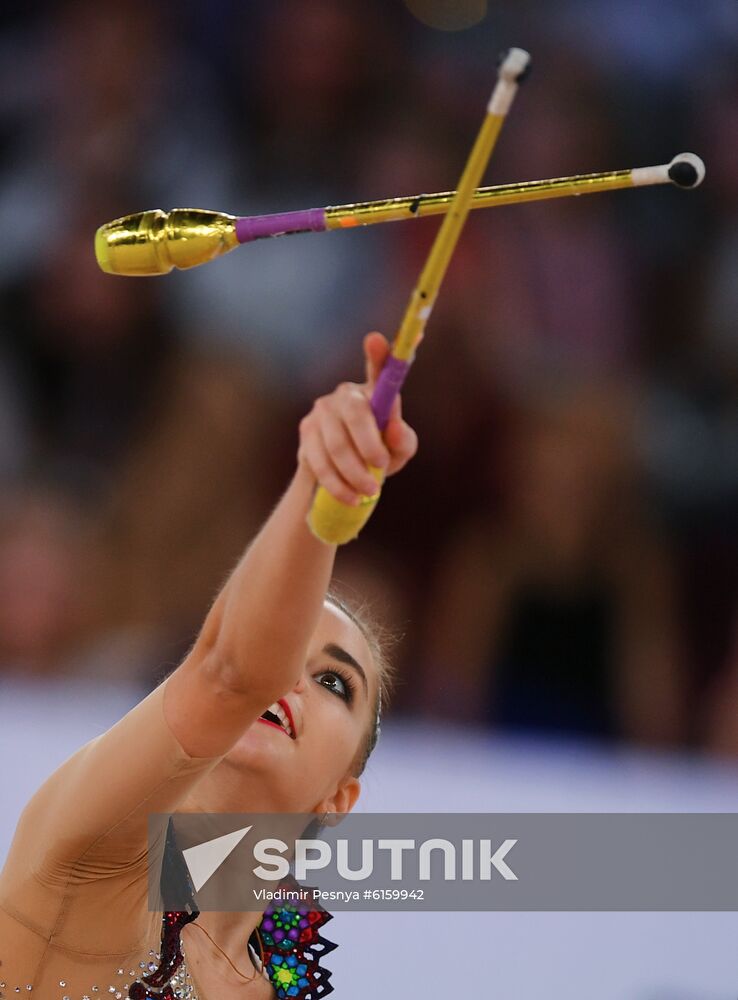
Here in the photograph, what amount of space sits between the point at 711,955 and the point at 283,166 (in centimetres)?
157

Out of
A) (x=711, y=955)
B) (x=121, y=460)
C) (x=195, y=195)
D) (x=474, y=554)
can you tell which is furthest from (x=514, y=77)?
(x=195, y=195)

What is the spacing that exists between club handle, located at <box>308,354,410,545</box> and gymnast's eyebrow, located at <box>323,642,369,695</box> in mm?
603

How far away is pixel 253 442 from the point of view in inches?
92.7

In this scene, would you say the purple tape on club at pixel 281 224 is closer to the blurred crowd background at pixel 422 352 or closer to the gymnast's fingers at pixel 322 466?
the gymnast's fingers at pixel 322 466

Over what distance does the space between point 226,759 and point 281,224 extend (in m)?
0.55

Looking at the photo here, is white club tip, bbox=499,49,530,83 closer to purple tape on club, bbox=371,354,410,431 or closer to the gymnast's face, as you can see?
purple tape on club, bbox=371,354,410,431

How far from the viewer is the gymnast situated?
34.8 inches

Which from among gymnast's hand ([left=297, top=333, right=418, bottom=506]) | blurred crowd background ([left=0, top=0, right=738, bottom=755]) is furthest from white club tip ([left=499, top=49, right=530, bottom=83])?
blurred crowd background ([left=0, top=0, right=738, bottom=755])

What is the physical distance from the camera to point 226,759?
1275 millimetres

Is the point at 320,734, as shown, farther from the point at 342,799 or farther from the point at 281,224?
the point at 281,224

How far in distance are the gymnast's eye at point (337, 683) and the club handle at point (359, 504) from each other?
0.60 m

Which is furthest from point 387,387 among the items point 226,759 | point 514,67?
point 226,759

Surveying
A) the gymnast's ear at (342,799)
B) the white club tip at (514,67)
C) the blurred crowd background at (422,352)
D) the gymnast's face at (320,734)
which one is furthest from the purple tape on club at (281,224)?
the blurred crowd background at (422,352)

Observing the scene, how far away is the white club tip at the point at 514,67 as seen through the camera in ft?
2.30
